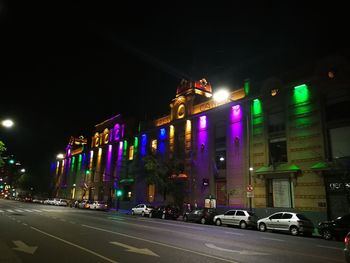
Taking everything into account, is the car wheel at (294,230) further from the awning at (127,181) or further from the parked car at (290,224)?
the awning at (127,181)

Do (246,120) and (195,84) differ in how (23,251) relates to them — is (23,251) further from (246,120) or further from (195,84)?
(195,84)

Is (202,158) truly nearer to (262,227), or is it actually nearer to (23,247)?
(262,227)

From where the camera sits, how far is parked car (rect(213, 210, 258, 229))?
2489cm

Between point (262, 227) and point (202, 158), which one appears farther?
point (202, 158)

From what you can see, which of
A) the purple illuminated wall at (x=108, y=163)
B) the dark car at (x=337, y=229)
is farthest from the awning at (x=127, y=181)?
the dark car at (x=337, y=229)

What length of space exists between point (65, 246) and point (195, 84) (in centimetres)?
3598

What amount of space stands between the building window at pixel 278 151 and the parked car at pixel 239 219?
7293mm

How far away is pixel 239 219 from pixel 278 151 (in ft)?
29.8

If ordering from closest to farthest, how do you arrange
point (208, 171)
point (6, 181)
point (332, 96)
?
1. point (332, 96)
2. point (208, 171)
3. point (6, 181)

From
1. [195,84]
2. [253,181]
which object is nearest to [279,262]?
[253,181]

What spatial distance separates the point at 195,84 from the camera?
1770 inches

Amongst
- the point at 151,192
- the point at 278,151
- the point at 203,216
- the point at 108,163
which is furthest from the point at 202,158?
the point at 108,163

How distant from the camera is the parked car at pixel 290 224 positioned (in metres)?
20.9

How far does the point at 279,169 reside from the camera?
1177 inches
